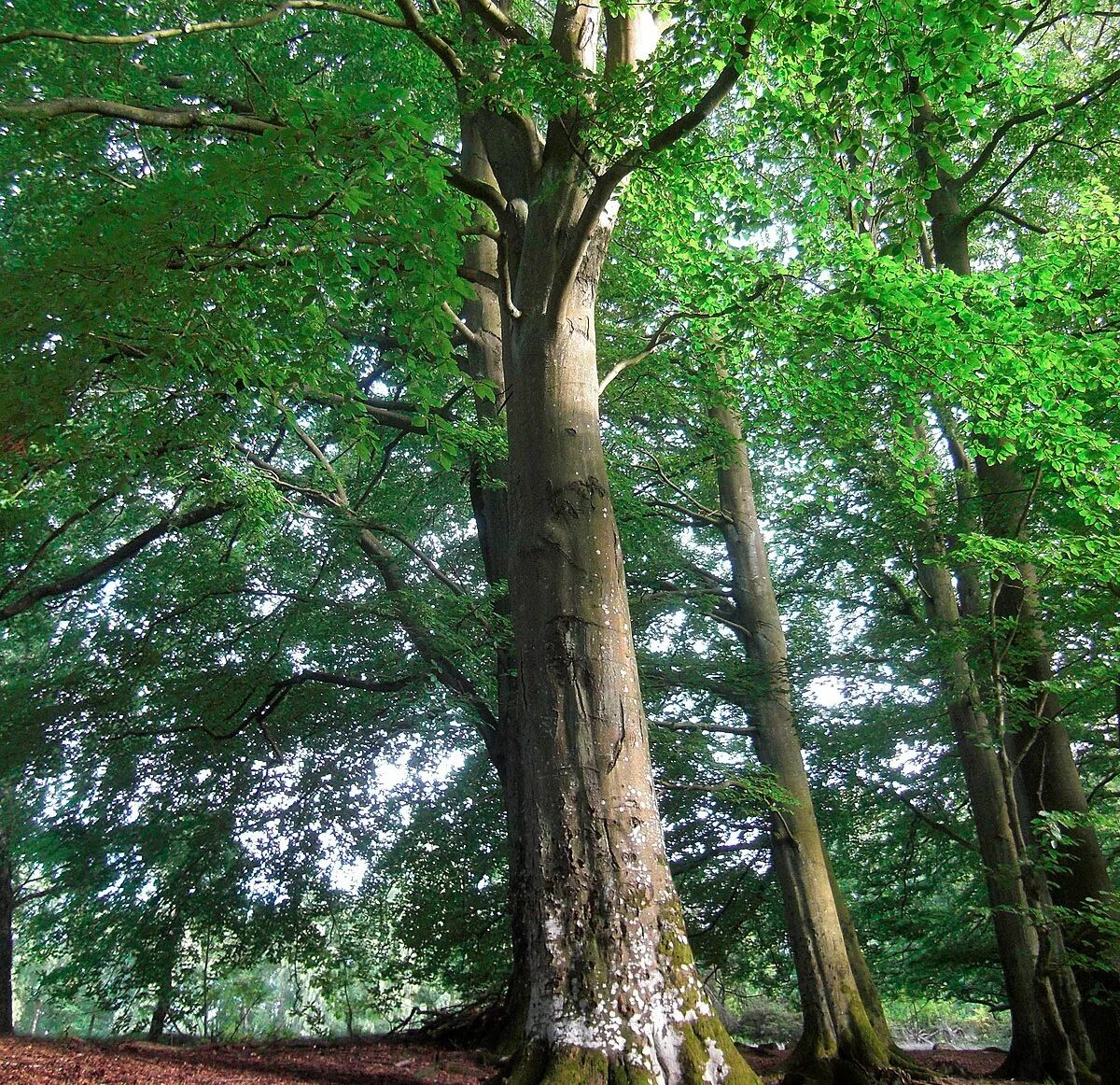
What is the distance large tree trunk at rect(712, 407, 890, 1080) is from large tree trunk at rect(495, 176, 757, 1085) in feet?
13.1

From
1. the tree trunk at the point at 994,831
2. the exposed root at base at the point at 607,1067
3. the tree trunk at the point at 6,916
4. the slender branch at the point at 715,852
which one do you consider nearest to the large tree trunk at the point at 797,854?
the tree trunk at the point at 994,831

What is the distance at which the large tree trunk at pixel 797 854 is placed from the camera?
761cm

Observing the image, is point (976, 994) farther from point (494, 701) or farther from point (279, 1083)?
point (279, 1083)

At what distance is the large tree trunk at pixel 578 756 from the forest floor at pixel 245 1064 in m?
1.81

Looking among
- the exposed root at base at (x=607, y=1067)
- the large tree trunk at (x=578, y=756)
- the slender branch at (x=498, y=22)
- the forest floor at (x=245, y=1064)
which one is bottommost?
the forest floor at (x=245, y=1064)

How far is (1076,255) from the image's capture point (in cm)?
727

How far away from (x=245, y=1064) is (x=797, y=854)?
5611 mm

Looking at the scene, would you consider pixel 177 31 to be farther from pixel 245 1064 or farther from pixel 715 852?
pixel 715 852

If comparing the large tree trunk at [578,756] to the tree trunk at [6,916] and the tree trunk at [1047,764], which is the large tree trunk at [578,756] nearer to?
the tree trunk at [1047,764]

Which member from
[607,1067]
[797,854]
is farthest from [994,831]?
[607,1067]

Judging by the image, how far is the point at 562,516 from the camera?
4.34 m

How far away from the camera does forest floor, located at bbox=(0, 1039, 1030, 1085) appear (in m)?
4.50

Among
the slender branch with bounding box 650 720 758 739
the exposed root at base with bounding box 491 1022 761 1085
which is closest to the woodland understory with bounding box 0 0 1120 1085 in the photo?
the exposed root at base with bounding box 491 1022 761 1085

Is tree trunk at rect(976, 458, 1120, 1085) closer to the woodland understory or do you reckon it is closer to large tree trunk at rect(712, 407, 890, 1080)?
the woodland understory
